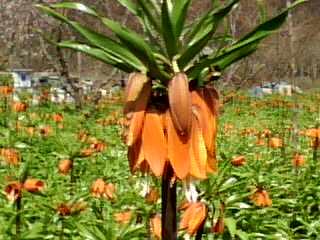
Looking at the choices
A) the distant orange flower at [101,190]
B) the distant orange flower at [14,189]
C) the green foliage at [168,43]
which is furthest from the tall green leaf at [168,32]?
the distant orange flower at [101,190]

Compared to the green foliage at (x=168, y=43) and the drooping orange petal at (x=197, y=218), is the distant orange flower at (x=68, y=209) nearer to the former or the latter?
the drooping orange petal at (x=197, y=218)

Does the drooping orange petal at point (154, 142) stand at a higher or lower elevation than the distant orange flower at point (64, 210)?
higher

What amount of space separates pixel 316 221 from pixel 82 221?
2.75 ft

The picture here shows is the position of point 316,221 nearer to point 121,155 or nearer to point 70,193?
point 70,193

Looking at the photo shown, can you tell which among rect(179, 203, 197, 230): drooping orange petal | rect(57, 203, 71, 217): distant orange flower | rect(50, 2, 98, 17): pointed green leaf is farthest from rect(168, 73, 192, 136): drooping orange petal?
rect(57, 203, 71, 217): distant orange flower

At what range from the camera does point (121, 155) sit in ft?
12.3

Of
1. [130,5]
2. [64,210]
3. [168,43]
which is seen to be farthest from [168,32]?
[64,210]

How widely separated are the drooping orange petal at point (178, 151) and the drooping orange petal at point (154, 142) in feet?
0.03

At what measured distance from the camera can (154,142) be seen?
851 millimetres

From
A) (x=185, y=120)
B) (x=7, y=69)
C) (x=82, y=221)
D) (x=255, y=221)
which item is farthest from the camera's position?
(x=7, y=69)

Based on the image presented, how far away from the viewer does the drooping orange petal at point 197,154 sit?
855mm

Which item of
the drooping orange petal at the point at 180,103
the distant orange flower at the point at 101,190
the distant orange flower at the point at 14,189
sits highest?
the drooping orange petal at the point at 180,103

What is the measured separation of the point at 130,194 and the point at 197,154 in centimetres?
147

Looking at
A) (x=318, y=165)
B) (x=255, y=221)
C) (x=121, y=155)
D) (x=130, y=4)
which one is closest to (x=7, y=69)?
(x=121, y=155)
